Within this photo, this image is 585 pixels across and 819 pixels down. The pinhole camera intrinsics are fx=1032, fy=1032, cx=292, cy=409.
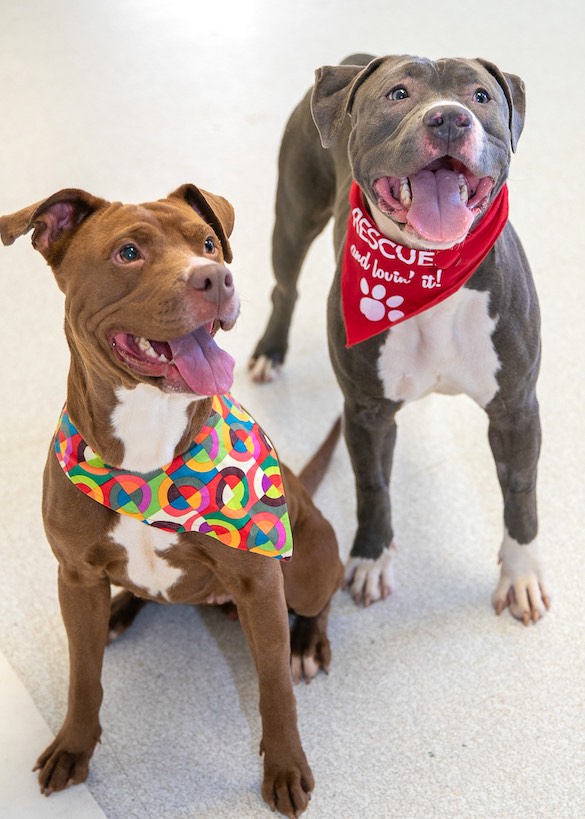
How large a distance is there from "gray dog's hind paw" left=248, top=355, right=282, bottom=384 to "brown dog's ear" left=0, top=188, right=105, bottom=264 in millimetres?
1498

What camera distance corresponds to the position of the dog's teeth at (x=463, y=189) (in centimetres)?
194

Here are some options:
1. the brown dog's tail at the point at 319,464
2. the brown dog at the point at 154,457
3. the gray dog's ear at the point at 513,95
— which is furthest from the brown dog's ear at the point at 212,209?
the brown dog's tail at the point at 319,464

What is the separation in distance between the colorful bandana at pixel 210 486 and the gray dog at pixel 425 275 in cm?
41

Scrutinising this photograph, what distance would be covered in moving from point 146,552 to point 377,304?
2.29ft

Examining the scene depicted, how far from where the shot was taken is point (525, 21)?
5086 millimetres

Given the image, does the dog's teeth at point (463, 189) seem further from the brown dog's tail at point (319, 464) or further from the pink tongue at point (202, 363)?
the brown dog's tail at point (319, 464)

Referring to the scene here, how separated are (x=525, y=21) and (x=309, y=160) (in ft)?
9.58

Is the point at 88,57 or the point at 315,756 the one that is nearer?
the point at 315,756

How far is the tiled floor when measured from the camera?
219cm

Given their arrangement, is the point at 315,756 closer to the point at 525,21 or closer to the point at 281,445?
the point at 281,445

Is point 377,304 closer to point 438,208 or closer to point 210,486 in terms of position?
point 438,208

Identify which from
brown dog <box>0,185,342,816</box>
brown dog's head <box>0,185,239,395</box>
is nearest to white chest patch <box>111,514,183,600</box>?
brown dog <box>0,185,342,816</box>

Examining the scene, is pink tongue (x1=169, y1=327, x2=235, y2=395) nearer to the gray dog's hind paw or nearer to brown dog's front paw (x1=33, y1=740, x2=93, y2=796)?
brown dog's front paw (x1=33, y1=740, x2=93, y2=796)

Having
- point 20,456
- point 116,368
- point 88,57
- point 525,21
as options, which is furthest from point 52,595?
point 525,21
